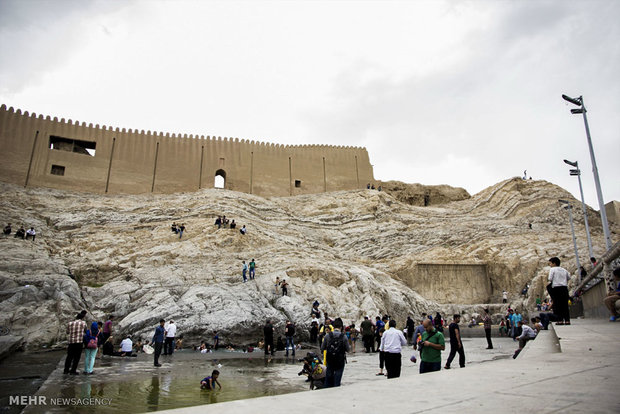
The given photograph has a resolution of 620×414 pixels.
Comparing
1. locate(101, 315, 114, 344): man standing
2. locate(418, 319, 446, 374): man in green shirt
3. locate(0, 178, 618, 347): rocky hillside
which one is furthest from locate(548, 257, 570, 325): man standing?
locate(101, 315, 114, 344): man standing

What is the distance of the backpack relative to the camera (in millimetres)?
6875

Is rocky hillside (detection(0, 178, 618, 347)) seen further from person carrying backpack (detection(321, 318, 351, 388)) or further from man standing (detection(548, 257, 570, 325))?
man standing (detection(548, 257, 570, 325))

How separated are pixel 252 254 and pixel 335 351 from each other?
18.3 metres

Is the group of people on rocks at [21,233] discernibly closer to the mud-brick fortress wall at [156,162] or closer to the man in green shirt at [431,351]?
the mud-brick fortress wall at [156,162]

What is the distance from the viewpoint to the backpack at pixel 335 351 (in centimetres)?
688

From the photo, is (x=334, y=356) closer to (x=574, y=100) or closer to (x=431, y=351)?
(x=431, y=351)

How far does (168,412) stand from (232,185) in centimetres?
3626

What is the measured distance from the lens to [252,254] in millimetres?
24812

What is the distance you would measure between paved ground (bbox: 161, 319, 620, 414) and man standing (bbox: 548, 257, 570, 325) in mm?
4448

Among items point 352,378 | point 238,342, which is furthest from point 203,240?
point 352,378

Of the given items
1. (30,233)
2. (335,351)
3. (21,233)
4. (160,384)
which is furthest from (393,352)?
(21,233)

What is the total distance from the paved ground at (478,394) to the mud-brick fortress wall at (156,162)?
34.9 meters

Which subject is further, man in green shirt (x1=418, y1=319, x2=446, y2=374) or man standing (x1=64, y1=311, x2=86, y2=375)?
man standing (x1=64, y1=311, x2=86, y2=375)

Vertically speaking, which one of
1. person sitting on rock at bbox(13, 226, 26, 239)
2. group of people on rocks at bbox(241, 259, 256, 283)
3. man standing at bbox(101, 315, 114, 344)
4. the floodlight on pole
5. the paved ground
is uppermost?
the floodlight on pole
